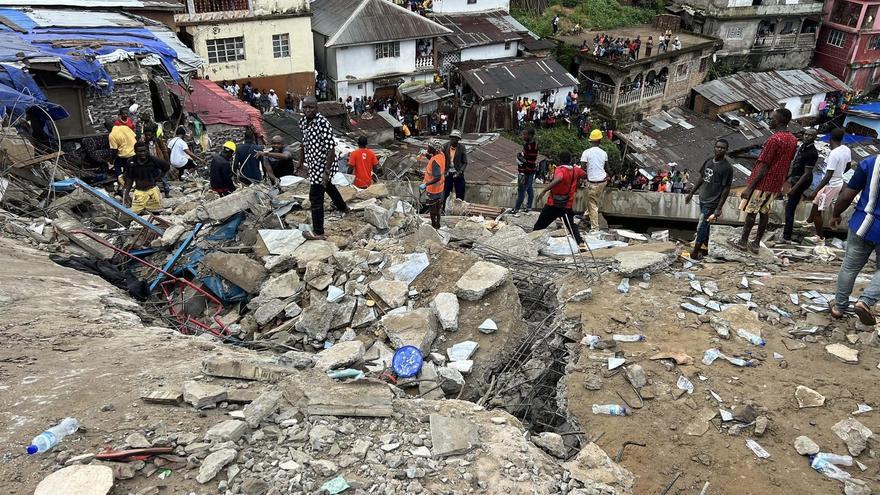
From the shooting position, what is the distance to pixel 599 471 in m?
4.18

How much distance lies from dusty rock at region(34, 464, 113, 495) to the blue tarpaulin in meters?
7.73

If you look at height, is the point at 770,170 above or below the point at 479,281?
above

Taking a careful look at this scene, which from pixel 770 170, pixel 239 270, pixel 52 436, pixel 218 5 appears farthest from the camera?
pixel 218 5

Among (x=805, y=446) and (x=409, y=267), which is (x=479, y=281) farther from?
(x=805, y=446)

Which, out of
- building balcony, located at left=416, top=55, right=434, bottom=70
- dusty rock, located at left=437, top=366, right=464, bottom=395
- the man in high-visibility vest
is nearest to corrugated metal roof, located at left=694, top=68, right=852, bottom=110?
building balcony, located at left=416, top=55, right=434, bottom=70

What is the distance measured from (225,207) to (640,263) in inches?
→ 198

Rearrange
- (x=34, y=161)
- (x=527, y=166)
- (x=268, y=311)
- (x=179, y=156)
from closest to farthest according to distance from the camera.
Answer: (x=268, y=311)
(x=34, y=161)
(x=527, y=166)
(x=179, y=156)

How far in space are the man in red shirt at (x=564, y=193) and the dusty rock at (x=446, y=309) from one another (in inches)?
92.7

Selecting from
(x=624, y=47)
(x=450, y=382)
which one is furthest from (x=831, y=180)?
(x=624, y=47)

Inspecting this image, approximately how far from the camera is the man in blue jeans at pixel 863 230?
555 centimetres

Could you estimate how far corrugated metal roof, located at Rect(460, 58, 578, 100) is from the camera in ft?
84.9

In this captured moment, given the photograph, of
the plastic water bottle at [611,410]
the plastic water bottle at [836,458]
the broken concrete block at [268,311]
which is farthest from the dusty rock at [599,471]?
the broken concrete block at [268,311]

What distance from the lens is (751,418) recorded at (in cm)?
489

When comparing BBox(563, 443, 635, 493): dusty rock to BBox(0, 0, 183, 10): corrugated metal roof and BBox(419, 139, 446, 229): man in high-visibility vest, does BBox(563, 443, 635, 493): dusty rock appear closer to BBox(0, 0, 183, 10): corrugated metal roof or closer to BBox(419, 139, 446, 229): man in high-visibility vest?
BBox(419, 139, 446, 229): man in high-visibility vest
